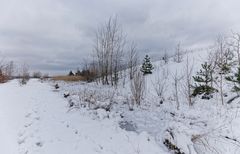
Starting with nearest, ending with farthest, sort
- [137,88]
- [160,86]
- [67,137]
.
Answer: [67,137] → [137,88] → [160,86]

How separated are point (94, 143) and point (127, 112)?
425cm

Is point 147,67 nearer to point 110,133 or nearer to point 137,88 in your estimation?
point 137,88

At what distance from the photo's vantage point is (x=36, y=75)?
6494cm

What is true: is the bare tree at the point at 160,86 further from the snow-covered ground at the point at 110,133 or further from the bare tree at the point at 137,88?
the snow-covered ground at the point at 110,133

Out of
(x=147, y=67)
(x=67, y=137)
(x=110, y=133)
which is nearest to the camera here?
(x=67, y=137)

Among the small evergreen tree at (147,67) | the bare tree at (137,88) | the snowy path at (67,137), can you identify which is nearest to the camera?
the snowy path at (67,137)

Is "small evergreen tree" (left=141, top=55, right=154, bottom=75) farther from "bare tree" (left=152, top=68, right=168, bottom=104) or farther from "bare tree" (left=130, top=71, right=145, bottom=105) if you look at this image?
"bare tree" (left=130, top=71, right=145, bottom=105)

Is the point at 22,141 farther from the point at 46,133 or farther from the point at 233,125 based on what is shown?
the point at 233,125

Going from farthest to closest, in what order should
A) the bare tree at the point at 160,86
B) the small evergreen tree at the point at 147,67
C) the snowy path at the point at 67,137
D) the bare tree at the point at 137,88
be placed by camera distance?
the small evergreen tree at the point at 147,67 → the bare tree at the point at 160,86 → the bare tree at the point at 137,88 → the snowy path at the point at 67,137

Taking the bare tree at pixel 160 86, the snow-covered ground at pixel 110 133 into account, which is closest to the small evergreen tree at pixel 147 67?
the bare tree at pixel 160 86

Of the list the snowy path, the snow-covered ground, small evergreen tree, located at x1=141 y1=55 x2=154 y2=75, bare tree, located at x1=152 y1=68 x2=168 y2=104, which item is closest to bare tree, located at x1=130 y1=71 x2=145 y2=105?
bare tree, located at x1=152 y1=68 x2=168 y2=104

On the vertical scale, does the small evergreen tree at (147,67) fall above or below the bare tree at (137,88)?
above

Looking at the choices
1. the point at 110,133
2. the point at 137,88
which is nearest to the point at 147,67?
the point at 137,88

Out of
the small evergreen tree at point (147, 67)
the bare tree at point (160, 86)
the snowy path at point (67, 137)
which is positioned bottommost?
the snowy path at point (67, 137)
